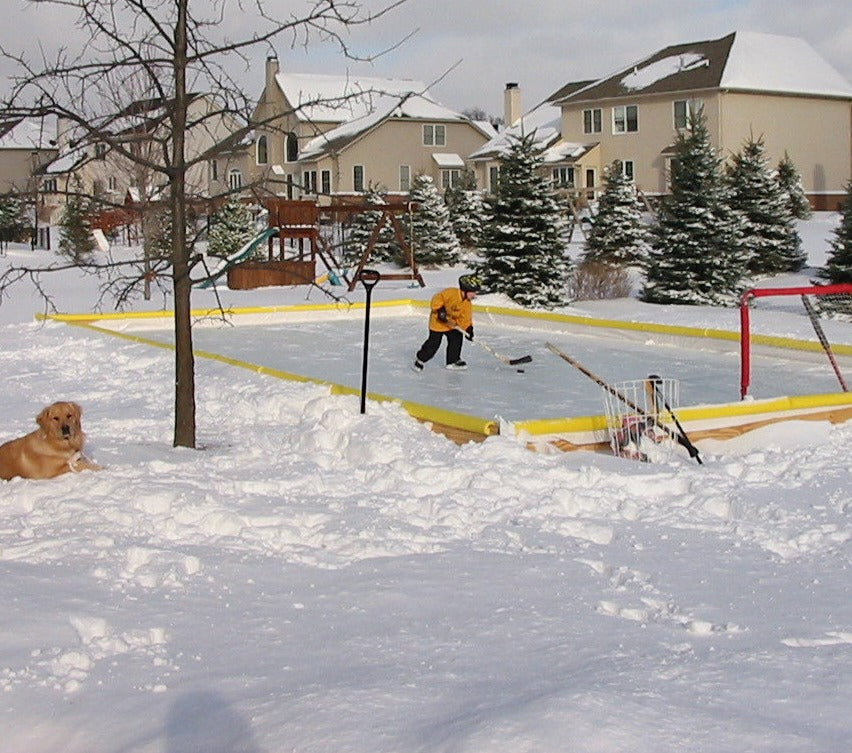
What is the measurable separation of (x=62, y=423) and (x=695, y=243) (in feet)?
59.7

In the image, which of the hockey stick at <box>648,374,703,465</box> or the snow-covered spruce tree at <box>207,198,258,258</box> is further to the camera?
the snow-covered spruce tree at <box>207,198,258,258</box>

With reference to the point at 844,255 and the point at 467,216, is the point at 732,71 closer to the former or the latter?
the point at 467,216

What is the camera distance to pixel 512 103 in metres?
64.3

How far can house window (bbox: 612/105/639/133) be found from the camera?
49.0 meters

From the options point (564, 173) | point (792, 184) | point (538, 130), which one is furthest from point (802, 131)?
point (538, 130)

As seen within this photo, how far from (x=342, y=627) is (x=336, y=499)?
2.24 metres

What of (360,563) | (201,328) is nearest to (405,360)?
(201,328)

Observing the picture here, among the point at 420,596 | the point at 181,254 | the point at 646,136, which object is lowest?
the point at 420,596

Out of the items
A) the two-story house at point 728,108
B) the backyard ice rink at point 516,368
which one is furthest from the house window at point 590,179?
the backyard ice rink at point 516,368

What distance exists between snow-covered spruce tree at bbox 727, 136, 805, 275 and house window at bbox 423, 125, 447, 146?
29.7 meters

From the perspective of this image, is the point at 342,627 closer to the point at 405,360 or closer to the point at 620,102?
the point at 405,360

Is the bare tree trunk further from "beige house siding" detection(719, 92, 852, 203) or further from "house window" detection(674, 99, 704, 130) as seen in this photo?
"house window" detection(674, 99, 704, 130)

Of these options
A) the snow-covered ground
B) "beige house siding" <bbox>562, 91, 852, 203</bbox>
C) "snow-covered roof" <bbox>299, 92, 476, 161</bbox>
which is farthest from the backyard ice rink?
"snow-covered roof" <bbox>299, 92, 476, 161</bbox>

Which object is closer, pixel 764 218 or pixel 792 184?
pixel 764 218
